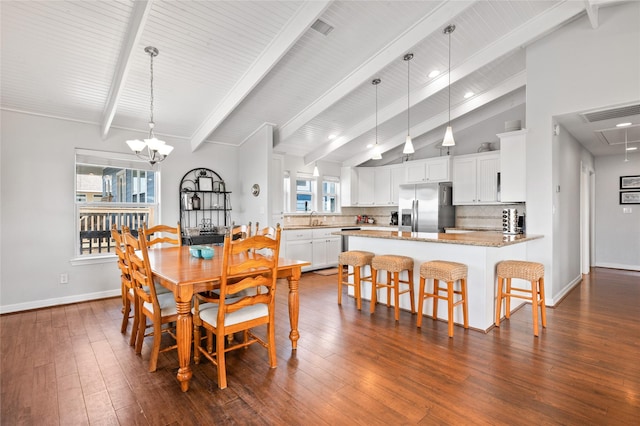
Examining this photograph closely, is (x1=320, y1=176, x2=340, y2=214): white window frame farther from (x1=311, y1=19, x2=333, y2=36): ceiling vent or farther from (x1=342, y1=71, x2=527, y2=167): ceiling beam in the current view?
(x1=311, y1=19, x2=333, y2=36): ceiling vent

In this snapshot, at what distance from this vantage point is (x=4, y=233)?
3.88 metres

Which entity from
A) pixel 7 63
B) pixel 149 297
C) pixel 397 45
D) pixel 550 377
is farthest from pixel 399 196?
pixel 7 63

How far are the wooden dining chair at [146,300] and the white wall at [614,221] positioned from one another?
8024 mm

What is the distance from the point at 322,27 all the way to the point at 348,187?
4.35 m

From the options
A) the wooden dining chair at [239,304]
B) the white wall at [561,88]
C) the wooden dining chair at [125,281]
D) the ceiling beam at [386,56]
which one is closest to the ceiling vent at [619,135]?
the white wall at [561,88]

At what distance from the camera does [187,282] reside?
2061 millimetres

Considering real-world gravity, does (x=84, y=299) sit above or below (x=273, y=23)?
below

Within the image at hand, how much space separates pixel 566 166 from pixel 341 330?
4.05 metres

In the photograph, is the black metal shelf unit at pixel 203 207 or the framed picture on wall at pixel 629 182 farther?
the framed picture on wall at pixel 629 182

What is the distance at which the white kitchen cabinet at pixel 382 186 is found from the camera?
742cm

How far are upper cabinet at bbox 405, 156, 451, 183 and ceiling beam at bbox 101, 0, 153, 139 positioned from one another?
533 cm

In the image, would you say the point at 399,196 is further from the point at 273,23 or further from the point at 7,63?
the point at 7,63

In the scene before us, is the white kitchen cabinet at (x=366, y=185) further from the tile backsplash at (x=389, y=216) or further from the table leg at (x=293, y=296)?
the table leg at (x=293, y=296)

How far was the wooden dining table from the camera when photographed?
2113 mm
